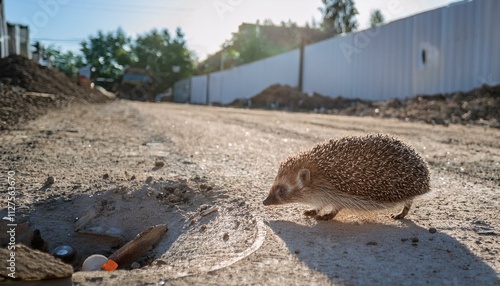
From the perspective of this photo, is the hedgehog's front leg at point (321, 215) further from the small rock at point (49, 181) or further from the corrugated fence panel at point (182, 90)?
the corrugated fence panel at point (182, 90)

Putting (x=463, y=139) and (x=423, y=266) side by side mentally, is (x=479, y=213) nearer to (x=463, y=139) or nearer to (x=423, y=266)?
(x=423, y=266)

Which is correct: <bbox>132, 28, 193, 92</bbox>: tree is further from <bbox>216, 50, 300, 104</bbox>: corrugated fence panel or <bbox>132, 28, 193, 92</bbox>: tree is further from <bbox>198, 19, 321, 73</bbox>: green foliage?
<bbox>216, 50, 300, 104</bbox>: corrugated fence panel

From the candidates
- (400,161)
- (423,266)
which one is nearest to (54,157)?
(400,161)

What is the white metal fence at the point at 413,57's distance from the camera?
1298cm

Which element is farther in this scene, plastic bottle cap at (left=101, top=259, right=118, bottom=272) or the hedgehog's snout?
the hedgehog's snout

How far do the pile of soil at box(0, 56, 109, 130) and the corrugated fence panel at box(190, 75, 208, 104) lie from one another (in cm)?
2670

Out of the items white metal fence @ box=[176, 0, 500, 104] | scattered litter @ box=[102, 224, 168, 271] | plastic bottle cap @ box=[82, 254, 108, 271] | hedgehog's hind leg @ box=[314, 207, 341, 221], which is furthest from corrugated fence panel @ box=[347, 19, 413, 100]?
plastic bottle cap @ box=[82, 254, 108, 271]

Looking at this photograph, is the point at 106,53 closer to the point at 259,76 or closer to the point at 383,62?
the point at 259,76

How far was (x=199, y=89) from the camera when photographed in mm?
45438

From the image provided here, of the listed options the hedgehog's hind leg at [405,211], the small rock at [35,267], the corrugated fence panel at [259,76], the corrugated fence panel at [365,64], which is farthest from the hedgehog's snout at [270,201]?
the corrugated fence panel at [259,76]

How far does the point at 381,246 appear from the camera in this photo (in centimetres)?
273

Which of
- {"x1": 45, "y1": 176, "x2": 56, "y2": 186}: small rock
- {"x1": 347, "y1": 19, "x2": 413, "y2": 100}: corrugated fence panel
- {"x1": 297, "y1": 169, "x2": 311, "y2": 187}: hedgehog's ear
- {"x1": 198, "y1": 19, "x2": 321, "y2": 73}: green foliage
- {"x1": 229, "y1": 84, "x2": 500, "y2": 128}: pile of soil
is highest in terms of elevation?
{"x1": 198, "y1": 19, "x2": 321, "y2": 73}: green foliage

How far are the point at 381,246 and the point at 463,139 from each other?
17.9ft

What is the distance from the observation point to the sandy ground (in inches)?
91.9
